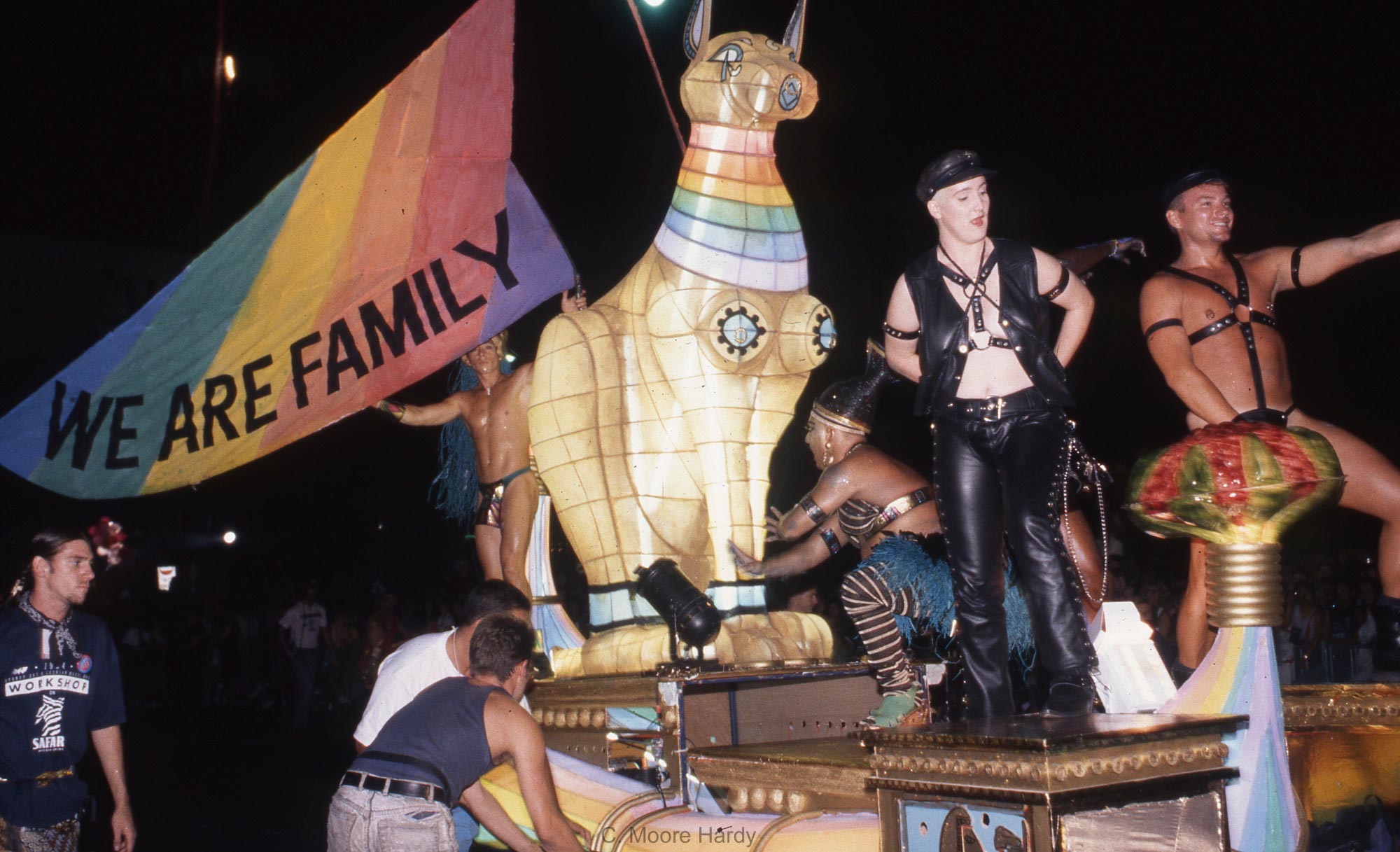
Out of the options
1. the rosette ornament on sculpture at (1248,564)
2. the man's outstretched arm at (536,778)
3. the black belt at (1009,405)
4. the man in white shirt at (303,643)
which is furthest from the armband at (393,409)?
the man in white shirt at (303,643)

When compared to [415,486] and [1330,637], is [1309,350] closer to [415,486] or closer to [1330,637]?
[1330,637]

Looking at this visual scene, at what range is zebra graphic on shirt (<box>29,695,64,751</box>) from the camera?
12.9ft

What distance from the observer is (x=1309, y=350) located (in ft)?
29.5

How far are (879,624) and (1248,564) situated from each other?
164cm

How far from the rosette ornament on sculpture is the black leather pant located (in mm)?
295

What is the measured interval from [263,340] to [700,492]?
2.40 meters

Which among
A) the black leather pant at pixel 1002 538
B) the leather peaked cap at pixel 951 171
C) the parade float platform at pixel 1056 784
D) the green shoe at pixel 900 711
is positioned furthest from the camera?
the green shoe at pixel 900 711

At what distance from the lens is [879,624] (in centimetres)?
446

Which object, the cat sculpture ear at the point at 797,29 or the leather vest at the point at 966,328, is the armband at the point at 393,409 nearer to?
the cat sculpture ear at the point at 797,29

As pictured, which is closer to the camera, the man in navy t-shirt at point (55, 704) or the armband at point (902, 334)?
the armband at point (902, 334)

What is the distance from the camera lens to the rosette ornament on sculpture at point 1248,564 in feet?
9.71

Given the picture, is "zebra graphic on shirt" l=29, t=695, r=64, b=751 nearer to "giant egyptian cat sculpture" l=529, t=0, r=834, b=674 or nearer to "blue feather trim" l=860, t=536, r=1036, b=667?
"giant egyptian cat sculpture" l=529, t=0, r=834, b=674

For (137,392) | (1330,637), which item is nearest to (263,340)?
(137,392)

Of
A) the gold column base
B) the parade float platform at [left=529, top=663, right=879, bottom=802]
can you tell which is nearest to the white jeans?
the parade float platform at [left=529, top=663, right=879, bottom=802]
